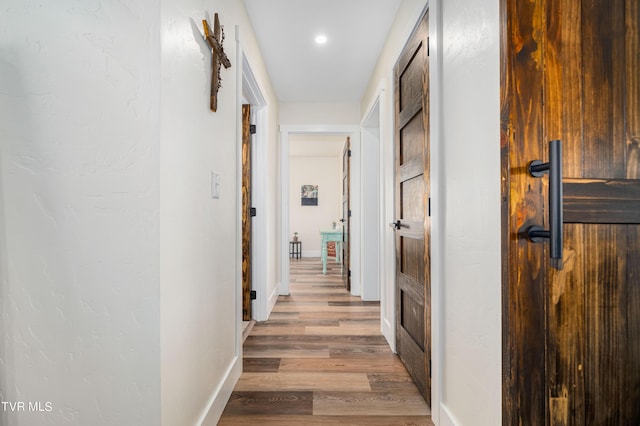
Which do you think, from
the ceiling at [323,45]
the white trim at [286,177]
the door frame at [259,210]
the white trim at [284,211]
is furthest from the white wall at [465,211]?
the white trim at [284,211]

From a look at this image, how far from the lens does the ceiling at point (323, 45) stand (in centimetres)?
238

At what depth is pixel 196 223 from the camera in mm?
1411

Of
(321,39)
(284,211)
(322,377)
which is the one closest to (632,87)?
(322,377)

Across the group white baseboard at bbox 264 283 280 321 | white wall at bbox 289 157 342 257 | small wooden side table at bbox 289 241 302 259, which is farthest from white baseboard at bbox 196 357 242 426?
white wall at bbox 289 157 342 257

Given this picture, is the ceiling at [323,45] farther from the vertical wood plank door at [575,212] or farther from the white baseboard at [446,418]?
the white baseboard at [446,418]

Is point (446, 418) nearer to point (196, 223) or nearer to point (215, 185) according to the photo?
point (196, 223)

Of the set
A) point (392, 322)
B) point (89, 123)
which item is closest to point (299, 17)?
point (89, 123)

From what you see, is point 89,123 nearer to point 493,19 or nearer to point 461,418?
point 493,19

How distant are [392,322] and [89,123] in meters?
2.18

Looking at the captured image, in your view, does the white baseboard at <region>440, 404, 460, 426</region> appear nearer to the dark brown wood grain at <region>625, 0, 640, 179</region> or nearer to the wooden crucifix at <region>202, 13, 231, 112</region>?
A: the dark brown wood grain at <region>625, 0, 640, 179</region>

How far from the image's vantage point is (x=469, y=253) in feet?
4.27

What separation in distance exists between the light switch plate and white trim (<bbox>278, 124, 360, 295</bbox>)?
2415mm

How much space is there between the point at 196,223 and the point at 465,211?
1.05 m

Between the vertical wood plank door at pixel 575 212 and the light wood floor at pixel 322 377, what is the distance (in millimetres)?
861
